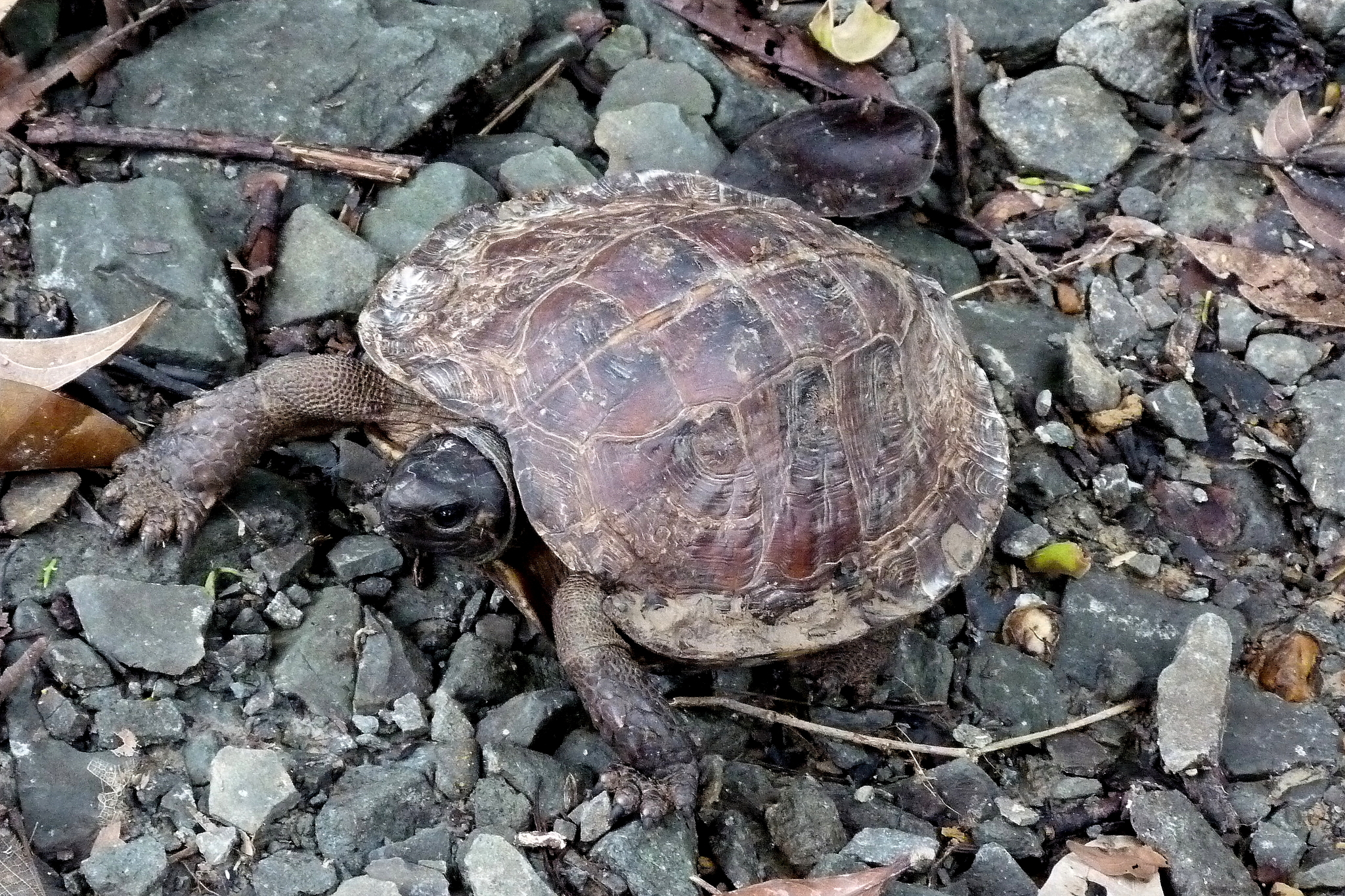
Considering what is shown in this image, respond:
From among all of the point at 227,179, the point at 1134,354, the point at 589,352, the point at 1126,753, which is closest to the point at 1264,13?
the point at 1134,354

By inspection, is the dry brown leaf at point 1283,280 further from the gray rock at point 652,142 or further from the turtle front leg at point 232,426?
the turtle front leg at point 232,426

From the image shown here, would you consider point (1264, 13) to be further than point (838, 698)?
Yes

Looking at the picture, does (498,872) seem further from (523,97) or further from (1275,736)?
(523,97)

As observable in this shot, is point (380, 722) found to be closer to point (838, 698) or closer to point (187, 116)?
point (838, 698)

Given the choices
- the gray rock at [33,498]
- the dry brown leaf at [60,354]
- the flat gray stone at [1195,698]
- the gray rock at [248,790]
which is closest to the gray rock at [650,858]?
the gray rock at [248,790]

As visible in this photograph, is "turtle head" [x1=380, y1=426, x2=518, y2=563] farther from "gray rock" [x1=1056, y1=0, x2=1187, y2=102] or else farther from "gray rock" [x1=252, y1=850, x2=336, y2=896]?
"gray rock" [x1=1056, y1=0, x2=1187, y2=102]

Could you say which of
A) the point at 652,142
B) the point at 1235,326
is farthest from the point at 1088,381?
the point at 652,142
